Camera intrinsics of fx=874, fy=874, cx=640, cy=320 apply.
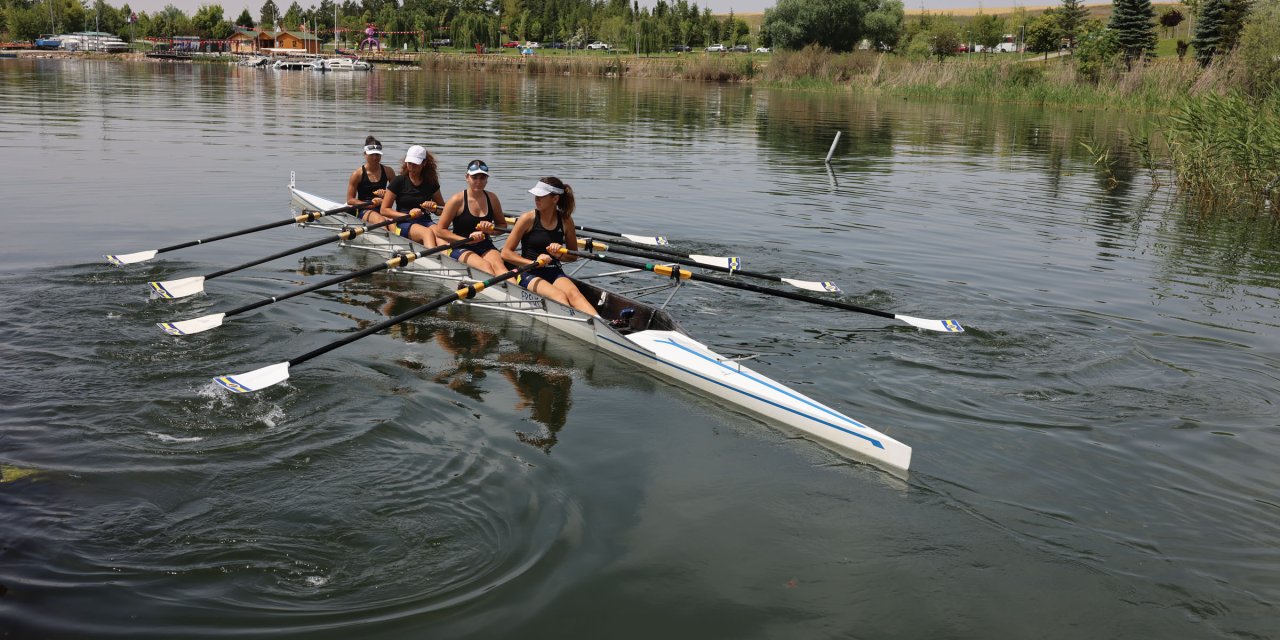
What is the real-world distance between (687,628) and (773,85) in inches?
2575

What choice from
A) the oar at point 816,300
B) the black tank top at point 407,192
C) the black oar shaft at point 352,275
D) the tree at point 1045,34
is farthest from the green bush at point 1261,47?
the tree at point 1045,34

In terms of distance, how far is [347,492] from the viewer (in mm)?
6180

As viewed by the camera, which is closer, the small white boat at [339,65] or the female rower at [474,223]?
the female rower at [474,223]

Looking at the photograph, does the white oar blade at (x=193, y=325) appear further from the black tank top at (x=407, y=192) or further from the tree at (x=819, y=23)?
the tree at (x=819, y=23)

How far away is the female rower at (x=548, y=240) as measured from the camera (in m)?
9.73

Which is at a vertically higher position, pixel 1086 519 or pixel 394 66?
pixel 394 66

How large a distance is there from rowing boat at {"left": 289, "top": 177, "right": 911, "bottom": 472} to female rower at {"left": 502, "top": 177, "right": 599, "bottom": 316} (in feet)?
0.48

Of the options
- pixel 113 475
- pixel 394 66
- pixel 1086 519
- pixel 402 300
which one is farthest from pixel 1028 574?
pixel 394 66

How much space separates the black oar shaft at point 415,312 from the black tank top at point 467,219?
5.55 ft

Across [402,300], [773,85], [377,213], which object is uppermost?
[773,85]

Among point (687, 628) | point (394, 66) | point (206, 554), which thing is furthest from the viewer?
point (394, 66)

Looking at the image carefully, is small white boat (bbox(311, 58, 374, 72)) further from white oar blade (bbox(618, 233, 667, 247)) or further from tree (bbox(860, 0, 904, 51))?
white oar blade (bbox(618, 233, 667, 247))

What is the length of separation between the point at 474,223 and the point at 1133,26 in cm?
5854

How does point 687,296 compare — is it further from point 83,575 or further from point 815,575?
point 83,575
